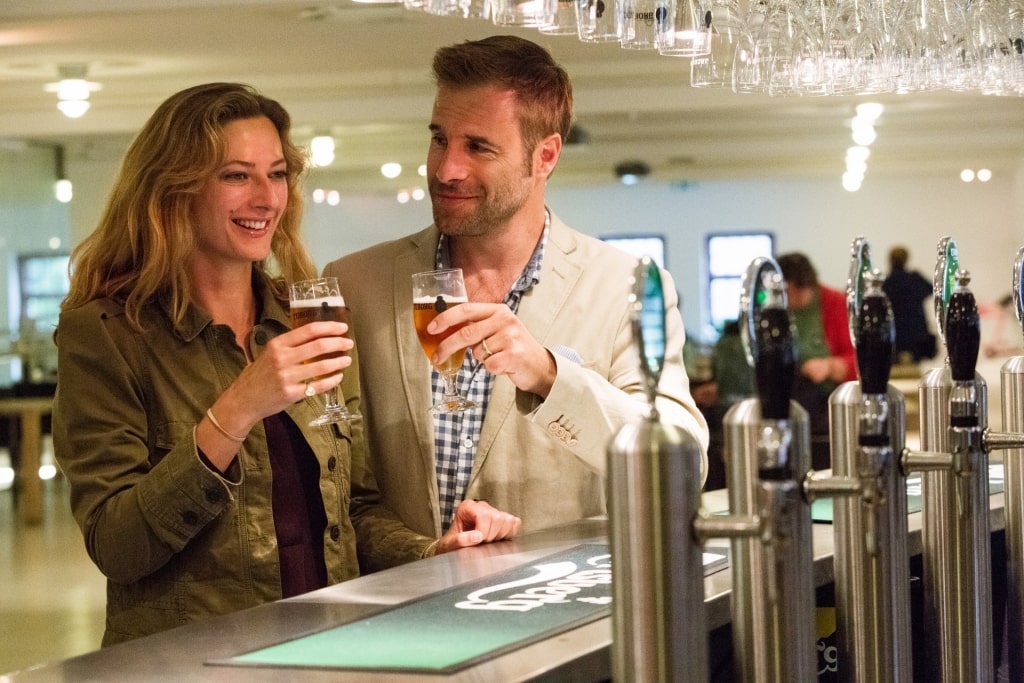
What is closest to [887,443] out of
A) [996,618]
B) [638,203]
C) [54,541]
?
[996,618]

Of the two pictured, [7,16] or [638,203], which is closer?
[7,16]

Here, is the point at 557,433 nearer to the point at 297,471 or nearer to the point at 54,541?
the point at 297,471

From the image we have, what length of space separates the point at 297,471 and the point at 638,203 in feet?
65.0

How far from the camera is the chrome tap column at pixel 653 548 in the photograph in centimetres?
102

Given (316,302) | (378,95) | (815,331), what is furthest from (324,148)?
(316,302)

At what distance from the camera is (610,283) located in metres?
2.61

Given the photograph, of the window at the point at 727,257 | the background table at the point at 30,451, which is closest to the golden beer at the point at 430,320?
the background table at the point at 30,451

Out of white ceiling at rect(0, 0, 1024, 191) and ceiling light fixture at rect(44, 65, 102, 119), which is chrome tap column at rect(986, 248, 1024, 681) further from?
ceiling light fixture at rect(44, 65, 102, 119)

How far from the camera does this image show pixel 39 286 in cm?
1476

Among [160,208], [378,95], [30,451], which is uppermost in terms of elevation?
[378,95]

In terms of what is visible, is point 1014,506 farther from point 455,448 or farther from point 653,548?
point 455,448

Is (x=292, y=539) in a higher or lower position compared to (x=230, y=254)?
lower

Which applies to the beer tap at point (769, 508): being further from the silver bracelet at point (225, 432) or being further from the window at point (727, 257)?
the window at point (727, 257)

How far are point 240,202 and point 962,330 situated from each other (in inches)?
53.0
